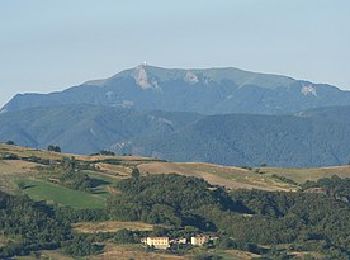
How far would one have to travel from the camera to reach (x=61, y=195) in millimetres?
170875

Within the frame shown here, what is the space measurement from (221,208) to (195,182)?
40.7 feet

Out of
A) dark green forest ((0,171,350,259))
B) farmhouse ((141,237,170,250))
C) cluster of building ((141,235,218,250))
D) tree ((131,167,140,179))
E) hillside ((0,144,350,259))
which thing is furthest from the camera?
tree ((131,167,140,179))

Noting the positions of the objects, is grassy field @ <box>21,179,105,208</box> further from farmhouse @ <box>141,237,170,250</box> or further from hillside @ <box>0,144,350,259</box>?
farmhouse @ <box>141,237,170,250</box>

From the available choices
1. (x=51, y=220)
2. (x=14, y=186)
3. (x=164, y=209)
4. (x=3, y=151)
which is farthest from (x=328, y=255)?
(x=3, y=151)

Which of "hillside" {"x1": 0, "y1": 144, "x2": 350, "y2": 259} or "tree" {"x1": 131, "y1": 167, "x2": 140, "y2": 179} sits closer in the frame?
"hillside" {"x1": 0, "y1": 144, "x2": 350, "y2": 259}

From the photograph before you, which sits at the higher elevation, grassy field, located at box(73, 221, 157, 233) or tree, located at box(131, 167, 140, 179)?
tree, located at box(131, 167, 140, 179)

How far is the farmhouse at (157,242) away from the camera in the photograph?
5856 inches

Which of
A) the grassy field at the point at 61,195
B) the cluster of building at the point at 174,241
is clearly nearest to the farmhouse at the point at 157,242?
the cluster of building at the point at 174,241

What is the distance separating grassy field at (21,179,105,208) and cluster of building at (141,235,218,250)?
54.1 feet

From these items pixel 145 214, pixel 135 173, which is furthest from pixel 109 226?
pixel 135 173

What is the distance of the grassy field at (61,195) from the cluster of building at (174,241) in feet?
54.1

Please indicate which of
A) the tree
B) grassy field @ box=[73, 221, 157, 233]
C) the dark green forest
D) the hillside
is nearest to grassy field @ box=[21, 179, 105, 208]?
the hillside

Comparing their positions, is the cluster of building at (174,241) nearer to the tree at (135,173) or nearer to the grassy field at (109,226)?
the grassy field at (109,226)

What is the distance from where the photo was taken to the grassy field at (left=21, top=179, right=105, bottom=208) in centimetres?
16788
